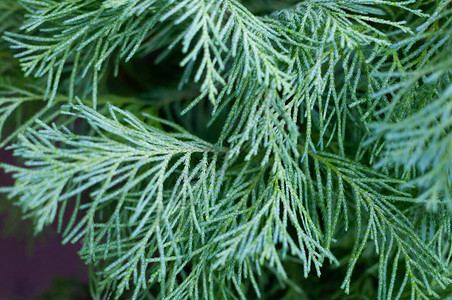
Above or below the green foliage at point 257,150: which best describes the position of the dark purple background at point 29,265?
below

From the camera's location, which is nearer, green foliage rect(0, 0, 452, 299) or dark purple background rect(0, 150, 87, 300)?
green foliage rect(0, 0, 452, 299)

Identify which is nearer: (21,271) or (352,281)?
(352,281)

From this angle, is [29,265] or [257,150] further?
[29,265]

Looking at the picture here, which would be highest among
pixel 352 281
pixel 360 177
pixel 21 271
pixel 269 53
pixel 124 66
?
pixel 124 66

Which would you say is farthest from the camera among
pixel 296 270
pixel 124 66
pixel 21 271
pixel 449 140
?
pixel 21 271

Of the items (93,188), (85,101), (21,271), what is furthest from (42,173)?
(21,271)

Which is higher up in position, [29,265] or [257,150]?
[257,150]

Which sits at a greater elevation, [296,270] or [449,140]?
[449,140]

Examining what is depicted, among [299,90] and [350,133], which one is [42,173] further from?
[350,133]

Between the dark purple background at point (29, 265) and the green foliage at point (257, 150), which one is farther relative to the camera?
the dark purple background at point (29, 265)

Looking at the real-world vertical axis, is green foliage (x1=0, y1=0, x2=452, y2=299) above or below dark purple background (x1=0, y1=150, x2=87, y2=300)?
above

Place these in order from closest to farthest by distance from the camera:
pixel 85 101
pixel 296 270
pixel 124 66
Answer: pixel 85 101
pixel 296 270
pixel 124 66
